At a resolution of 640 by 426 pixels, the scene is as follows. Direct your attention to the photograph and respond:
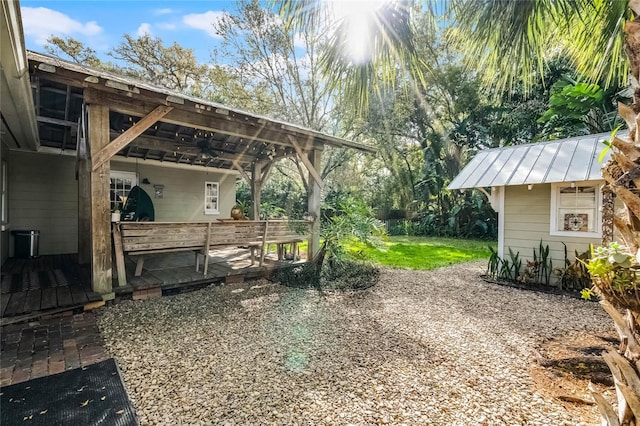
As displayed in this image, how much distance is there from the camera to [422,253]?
34.6ft

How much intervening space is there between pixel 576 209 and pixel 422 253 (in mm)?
4988

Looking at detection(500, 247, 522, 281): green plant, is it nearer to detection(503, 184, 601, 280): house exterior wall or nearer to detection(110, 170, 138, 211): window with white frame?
detection(503, 184, 601, 280): house exterior wall

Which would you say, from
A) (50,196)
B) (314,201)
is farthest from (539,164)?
(50,196)

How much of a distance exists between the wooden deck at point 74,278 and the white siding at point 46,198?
624 millimetres

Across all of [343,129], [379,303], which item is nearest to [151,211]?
[379,303]

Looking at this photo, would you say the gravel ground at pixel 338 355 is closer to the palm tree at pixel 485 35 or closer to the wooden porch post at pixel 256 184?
the palm tree at pixel 485 35

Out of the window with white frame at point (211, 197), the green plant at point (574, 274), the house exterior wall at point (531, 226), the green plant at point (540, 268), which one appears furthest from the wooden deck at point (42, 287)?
the green plant at point (574, 274)

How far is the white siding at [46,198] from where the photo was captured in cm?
752

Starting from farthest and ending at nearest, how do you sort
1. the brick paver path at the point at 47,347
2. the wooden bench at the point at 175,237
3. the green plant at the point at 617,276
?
1. the wooden bench at the point at 175,237
2. the brick paver path at the point at 47,347
3. the green plant at the point at 617,276

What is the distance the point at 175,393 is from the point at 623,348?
10.3ft

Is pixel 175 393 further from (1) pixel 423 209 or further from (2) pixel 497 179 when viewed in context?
(1) pixel 423 209

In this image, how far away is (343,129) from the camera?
17.7m

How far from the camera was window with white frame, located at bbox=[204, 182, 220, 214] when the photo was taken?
35.0ft

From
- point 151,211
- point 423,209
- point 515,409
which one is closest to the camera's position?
point 515,409
